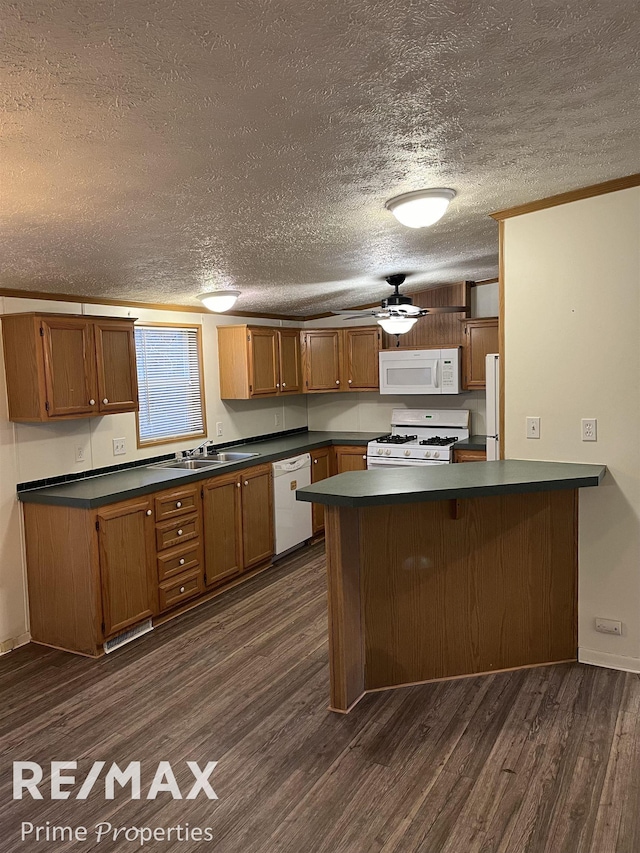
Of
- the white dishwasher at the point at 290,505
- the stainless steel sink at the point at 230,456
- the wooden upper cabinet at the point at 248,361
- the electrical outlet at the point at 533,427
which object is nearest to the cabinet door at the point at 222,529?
the stainless steel sink at the point at 230,456

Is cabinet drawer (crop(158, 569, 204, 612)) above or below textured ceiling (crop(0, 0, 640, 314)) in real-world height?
below

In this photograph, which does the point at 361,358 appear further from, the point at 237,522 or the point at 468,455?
the point at 237,522

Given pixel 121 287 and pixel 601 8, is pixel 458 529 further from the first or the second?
pixel 121 287

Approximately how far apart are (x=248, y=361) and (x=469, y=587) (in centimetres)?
306

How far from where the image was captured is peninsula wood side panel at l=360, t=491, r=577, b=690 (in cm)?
320

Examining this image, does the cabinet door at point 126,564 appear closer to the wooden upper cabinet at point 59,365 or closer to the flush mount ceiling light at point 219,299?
the wooden upper cabinet at point 59,365

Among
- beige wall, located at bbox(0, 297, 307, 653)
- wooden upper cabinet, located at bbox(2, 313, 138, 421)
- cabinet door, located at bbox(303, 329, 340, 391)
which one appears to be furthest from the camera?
cabinet door, located at bbox(303, 329, 340, 391)

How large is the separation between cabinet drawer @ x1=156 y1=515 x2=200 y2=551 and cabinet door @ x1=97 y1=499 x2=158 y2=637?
0.24 feet

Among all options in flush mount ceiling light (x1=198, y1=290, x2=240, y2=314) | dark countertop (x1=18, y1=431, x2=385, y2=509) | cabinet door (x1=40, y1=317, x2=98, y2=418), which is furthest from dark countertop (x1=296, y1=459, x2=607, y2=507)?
flush mount ceiling light (x1=198, y1=290, x2=240, y2=314)

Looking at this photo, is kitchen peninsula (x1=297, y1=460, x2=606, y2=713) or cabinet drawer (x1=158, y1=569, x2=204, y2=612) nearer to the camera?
kitchen peninsula (x1=297, y1=460, x2=606, y2=713)

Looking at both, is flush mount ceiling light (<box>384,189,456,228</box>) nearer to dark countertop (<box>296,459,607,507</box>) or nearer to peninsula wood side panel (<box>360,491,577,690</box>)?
dark countertop (<box>296,459,607,507</box>)

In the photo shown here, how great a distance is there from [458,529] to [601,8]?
2.35 meters

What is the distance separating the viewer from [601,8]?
1.50m

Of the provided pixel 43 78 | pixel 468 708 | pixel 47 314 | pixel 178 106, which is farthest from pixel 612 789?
pixel 47 314
